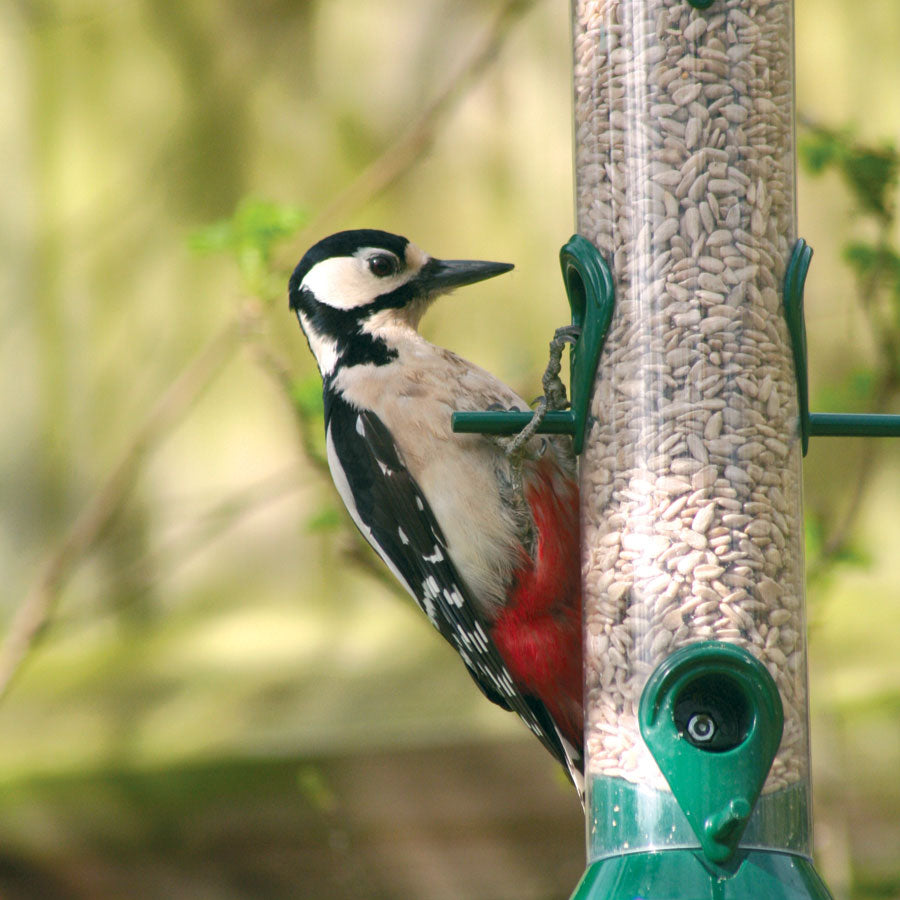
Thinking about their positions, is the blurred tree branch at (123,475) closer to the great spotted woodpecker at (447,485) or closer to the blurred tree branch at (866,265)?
the great spotted woodpecker at (447,485)

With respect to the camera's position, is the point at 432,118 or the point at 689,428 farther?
the point at 432,118

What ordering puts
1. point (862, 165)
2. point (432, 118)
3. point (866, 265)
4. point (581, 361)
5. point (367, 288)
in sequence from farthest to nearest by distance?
point (432, 118) < point (866, 265) < point (862, 165) < point (367, 288) < point (581, 361)

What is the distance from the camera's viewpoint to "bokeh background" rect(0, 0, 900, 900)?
5.36 metres

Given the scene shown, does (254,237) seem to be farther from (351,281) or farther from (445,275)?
(445,275)

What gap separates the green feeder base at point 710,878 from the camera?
101 inches

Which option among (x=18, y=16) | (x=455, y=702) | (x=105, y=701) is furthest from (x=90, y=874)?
(x=18, y=16)

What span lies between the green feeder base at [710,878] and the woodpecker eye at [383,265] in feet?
4.98

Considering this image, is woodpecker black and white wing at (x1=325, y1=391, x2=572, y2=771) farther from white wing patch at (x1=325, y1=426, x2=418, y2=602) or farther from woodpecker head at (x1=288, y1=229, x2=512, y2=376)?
woodpecker head at (x1=288, y1=229, x2=512, y2=376)

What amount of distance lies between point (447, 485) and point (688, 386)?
75 cm

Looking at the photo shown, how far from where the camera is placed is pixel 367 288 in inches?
145

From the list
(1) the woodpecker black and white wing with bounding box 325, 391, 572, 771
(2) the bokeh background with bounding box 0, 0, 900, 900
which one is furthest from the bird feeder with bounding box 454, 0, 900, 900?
(2) the bokeh background with bounding box 0, 0, 900, 900

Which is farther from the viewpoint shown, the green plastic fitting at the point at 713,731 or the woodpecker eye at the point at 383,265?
the woodpecker eye at the point at 383,265

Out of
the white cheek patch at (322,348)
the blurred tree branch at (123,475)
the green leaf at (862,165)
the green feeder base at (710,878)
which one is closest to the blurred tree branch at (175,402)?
the blurred tree branch at (123,475)

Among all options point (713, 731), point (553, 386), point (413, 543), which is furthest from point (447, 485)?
point (713, 731)
